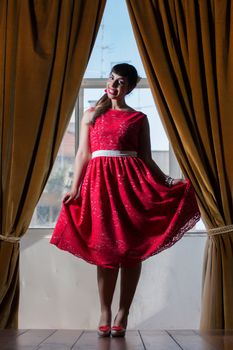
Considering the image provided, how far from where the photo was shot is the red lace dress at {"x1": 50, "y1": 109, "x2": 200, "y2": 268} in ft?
7.99

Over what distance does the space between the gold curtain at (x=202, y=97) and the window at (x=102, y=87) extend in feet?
0.61

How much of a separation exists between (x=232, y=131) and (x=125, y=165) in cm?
69

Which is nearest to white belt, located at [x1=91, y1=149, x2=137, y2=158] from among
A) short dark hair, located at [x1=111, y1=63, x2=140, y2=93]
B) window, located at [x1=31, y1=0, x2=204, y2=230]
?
short dark hair, located at [x1=111, y1=63, x2=140, y2=93]

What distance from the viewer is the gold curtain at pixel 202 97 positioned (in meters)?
2.88

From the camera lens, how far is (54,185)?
10.6ft

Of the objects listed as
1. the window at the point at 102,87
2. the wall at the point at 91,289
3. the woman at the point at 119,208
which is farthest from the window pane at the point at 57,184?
the woman at the point at 119,208

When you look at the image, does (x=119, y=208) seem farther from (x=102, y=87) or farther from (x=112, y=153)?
(x=102, y=87)

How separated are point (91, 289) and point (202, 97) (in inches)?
45.0

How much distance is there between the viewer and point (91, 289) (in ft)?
10.1

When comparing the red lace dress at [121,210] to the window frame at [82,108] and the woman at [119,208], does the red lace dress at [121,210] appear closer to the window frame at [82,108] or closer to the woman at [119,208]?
the woman at [119,208]

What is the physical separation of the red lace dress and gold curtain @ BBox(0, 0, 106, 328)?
40cm

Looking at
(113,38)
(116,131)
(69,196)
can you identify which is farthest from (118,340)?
(113,38)

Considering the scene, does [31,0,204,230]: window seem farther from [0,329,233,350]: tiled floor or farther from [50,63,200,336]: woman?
[0,329,233,350]: tiled floor

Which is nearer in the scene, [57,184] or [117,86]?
[117,86]
